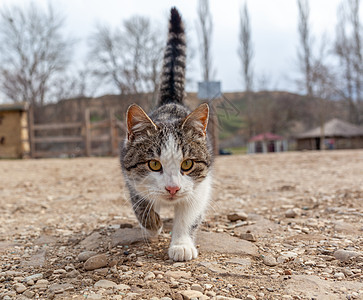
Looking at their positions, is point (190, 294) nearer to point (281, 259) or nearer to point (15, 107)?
point (281, 259)

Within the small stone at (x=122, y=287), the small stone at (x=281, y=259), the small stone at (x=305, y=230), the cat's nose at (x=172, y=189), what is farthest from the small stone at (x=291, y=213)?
the small stone at (x=122, y=287)

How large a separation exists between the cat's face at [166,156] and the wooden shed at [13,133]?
44.7ft

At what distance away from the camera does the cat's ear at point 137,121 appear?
7.38 ft

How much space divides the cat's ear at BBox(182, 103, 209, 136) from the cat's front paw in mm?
838

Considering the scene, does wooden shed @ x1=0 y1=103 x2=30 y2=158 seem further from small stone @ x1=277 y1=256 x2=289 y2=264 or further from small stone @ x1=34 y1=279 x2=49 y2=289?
small stone @ x1=277 y1=256 x2=289 y2=264

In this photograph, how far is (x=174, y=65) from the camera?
352cm

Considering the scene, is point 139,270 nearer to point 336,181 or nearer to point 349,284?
point 349,284

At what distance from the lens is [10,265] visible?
2027 millimetres

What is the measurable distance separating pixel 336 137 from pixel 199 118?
25.0 metres

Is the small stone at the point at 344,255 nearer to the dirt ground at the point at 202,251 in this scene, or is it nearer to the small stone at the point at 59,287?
the dirt ground at the point at 202,251

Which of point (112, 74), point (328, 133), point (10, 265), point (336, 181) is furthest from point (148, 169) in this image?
point (328, 133)

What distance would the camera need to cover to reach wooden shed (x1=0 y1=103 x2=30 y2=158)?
14273 mm

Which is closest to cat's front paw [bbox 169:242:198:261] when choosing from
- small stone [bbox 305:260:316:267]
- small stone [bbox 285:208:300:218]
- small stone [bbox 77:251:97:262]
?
small stone [bbox 77:251:97:262]

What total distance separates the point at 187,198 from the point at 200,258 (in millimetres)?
398
